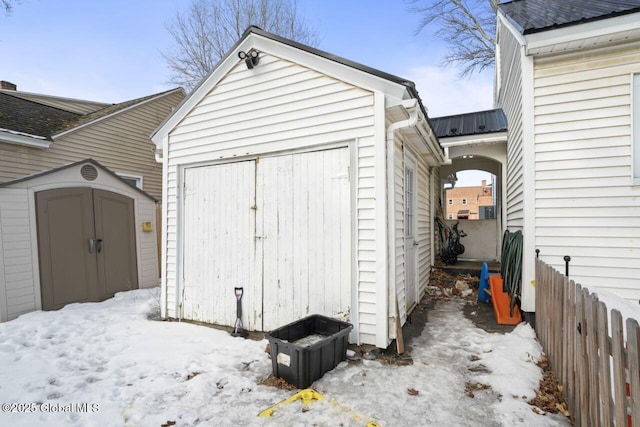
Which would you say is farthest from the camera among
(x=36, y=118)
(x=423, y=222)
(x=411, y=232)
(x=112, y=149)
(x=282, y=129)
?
(x=112, y=149)

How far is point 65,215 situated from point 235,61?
4126mm

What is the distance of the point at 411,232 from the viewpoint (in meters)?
4.93

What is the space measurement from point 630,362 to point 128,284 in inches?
291

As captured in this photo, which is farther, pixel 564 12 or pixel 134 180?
pixel 134 180

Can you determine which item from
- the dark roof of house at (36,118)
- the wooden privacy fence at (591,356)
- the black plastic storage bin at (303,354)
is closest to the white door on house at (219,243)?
the black plastic storage bin at (303,354)

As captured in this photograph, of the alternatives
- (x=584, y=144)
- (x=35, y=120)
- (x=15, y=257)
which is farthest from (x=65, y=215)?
(x=584, y=144)

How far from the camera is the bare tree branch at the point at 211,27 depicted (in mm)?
13227

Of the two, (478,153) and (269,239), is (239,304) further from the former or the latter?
(478,153)

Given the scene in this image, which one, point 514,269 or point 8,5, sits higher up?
point 8,5

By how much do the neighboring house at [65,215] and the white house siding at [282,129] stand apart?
195 cm

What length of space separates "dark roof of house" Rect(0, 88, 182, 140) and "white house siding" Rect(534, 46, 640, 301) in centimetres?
982

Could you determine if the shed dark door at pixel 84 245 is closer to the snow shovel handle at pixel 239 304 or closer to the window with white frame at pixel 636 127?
the snow shovel handle at pixel 239 304

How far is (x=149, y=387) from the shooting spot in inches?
110

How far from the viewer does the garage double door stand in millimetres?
3682
